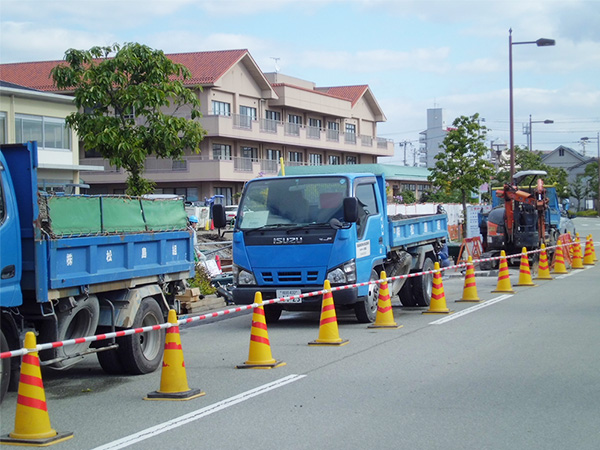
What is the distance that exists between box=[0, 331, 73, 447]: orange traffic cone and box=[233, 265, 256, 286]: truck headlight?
7.45 m

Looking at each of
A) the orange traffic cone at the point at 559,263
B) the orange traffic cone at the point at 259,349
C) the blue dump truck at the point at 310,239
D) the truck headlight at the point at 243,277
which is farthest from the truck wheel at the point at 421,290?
the orange traffic cone at the point at 559,263

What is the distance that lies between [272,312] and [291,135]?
149 feet

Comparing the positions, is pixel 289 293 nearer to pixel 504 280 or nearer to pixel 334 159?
pixel 504 280

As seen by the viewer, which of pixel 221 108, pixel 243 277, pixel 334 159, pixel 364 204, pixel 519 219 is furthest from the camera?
pixel 334 159

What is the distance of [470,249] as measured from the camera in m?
27.6

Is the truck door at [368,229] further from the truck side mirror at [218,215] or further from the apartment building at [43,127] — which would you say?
the apartment building at [43,127]

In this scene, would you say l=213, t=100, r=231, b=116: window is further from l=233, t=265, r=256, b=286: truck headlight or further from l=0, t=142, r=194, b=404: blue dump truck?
l=0, t=142, r=194, b=404: blue dump truck

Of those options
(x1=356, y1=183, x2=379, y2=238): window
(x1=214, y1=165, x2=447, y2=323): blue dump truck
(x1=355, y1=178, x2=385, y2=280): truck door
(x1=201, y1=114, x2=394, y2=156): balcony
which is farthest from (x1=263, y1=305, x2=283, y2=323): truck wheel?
(x1=201, y1=114, x2=394, y2=156): balcony

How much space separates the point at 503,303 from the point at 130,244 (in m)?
9.88

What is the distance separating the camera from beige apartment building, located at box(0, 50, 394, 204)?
52688 mm

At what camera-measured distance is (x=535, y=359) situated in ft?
34.3

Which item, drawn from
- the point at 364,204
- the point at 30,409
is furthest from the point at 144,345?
the point at 364,204

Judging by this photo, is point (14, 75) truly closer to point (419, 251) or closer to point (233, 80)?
point (233, 80)

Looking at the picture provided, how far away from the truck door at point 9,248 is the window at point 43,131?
31.8 m
